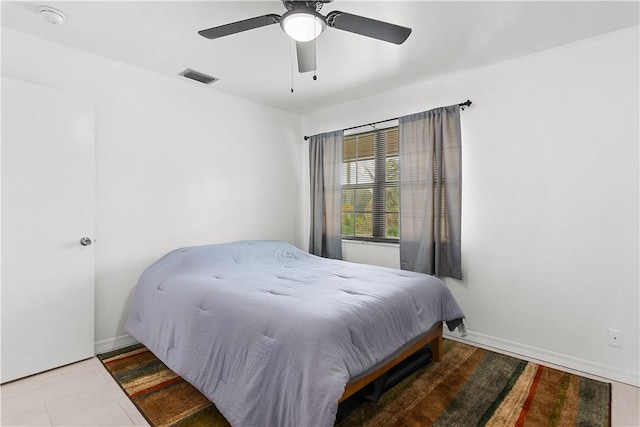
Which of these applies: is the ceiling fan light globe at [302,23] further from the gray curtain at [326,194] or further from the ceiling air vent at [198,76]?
the gray curtain at [326,194]

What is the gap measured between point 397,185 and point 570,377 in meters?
2.09

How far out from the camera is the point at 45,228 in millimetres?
2434

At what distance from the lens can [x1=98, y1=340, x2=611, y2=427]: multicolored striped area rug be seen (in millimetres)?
1892

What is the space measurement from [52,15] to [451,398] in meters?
3.46

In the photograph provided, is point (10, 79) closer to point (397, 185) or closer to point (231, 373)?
point (231, 373)

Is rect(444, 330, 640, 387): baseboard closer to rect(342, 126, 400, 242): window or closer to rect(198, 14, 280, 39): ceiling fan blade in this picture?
rect(342, 126, 400, 242): window

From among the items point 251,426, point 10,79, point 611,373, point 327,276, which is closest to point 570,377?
point 611,373

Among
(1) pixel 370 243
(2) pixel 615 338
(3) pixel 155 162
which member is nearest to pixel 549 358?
(2) pixel 615 338

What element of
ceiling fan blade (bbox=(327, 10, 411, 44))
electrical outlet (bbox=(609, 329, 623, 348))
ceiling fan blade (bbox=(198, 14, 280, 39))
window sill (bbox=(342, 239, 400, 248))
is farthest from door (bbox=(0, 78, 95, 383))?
electrical outlet (bbox=(609, 329, 623, 348))

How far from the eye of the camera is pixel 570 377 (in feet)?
7.79

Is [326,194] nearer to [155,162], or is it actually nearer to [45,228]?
[155,162]

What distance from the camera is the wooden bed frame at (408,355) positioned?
5.78ft

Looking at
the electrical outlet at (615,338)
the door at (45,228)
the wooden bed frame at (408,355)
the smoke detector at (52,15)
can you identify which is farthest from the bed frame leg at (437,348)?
the smoke detector at (52,15)

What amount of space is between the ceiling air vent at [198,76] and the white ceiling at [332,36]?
0.07 metres
